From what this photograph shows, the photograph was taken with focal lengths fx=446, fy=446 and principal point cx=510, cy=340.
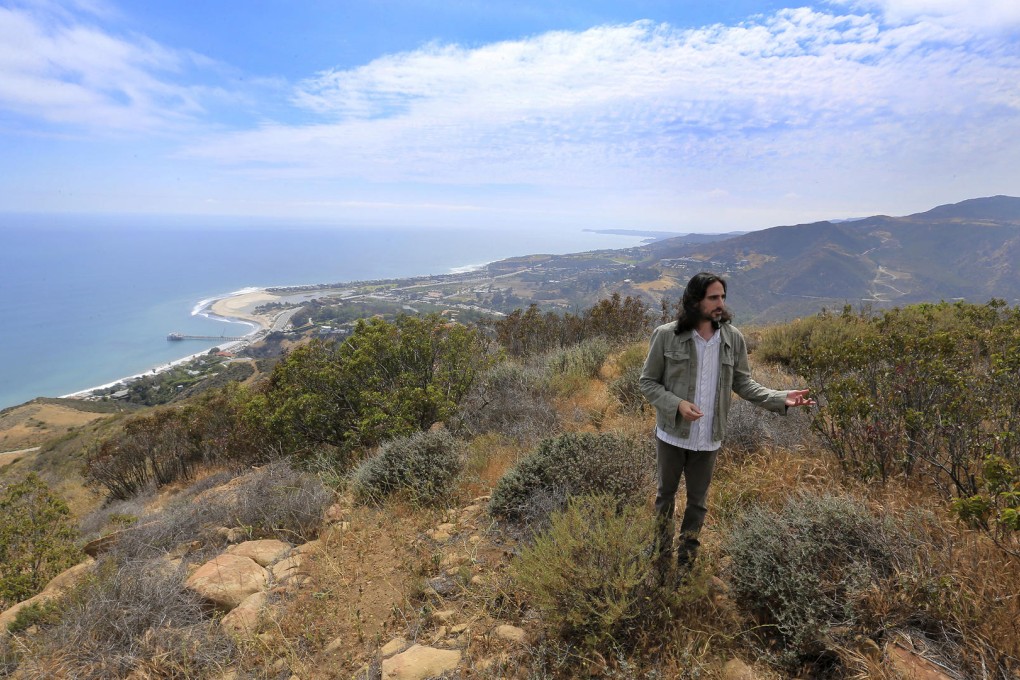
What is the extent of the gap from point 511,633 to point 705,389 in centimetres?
172

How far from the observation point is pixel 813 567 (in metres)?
2.30

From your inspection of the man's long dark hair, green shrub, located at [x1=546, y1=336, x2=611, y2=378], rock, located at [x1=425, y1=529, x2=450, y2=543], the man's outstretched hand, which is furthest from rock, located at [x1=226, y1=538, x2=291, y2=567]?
green shrub, located at [x1=546, y1=336, x2=611, y2=378]

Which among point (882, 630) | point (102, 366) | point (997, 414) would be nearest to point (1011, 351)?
point (997, 414)

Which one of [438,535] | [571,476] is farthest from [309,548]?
[571,476]

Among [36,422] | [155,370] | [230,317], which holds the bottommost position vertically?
[155,370]

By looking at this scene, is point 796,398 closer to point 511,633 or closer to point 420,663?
point 511,633

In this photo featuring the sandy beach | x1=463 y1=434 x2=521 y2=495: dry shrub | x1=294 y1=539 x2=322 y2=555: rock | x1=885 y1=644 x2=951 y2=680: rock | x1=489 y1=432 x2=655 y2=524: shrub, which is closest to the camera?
x1=885 y1=644 x2=951 y2=680: rock

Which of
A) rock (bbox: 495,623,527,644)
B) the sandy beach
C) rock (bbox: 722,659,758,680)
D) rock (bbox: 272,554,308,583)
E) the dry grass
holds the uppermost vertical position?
rock (bbox: 722,659,758,680)

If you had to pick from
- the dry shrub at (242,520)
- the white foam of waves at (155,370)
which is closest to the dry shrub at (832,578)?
the dry shrub at (242,520)

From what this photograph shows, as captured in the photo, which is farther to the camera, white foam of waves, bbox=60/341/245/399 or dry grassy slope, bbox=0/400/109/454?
white foam of waves, bbox=60/341/245/399

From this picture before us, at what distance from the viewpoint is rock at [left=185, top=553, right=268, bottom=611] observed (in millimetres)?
2893

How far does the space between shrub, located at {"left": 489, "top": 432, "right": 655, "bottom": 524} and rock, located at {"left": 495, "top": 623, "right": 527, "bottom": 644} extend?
854mm

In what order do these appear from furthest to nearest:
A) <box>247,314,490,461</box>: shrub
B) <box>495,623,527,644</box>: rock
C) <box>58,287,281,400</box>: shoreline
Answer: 1. <box>58,287,281,400</box>: shoreline
2. <box>247,314,490,461</box>: shrub
3. <box>495,623,527,644</box>: rock

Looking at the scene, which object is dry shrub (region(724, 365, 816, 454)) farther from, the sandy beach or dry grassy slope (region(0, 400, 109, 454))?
the sandy beach
